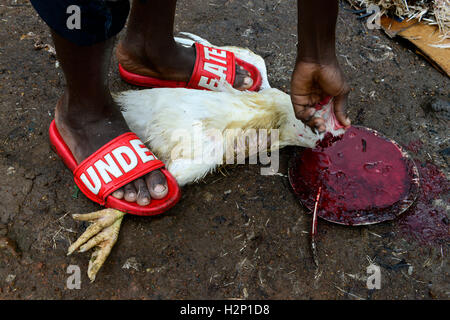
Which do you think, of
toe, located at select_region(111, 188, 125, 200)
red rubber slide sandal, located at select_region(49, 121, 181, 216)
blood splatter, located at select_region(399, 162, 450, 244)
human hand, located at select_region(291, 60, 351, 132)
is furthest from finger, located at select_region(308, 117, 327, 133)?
toe, located at select_region(111, 188, 125, 200)

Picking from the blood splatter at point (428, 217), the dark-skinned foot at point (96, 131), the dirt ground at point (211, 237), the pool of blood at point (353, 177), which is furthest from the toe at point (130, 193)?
the blood splatter at point (428, 217)

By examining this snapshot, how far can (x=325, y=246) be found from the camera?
1866 mm

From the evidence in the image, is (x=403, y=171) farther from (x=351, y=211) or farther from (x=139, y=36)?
(x=139, y=36)

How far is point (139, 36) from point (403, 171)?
1600 millimetres

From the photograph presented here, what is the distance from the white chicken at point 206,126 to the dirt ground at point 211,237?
0.46 ft

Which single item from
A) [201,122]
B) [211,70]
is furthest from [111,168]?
[211,70]

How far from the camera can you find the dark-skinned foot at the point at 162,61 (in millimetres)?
2301

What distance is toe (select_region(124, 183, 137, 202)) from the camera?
1.83 meters

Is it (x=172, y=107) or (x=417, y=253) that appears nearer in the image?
(x=417, y=253)

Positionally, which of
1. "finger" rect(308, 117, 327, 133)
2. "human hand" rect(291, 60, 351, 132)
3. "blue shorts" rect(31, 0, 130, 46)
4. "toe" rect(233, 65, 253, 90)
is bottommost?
"toe" rect(233, 65, 253, 90)

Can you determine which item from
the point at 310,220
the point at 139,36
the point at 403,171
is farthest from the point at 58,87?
the point at 403,171

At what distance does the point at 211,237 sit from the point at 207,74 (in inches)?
39.6

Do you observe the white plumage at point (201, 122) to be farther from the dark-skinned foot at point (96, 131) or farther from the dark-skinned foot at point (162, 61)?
the dark-skinned foot at point (162, 61)

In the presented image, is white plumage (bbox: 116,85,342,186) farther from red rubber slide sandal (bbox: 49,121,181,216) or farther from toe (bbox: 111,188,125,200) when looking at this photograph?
toe (bbox: 111,188,125,200)
